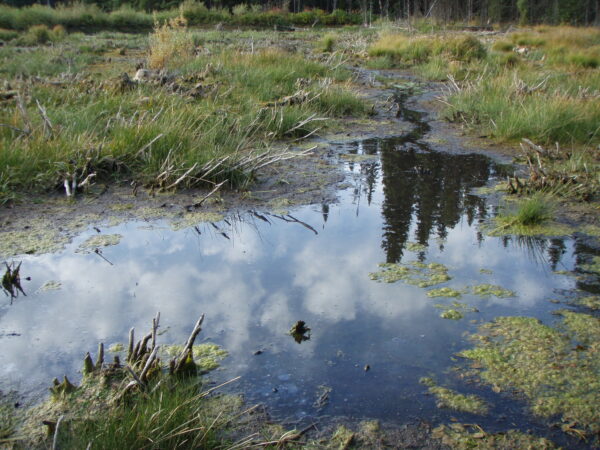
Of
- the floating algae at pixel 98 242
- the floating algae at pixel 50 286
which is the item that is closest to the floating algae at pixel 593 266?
the floating algae at pixel 98 242

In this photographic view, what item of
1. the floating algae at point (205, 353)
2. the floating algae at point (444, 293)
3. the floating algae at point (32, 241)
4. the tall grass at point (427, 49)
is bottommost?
the floating algae at point (444, 293)

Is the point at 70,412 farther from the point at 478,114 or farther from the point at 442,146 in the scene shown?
the point at 478,114

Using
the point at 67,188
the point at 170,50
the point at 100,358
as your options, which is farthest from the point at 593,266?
the point at 170,50

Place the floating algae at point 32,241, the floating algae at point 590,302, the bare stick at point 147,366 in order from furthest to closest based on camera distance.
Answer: the floating algae at point 32,241
the floating algae at point 590,302
the bare stick at point 147,366

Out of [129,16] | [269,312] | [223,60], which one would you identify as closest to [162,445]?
[269,312]

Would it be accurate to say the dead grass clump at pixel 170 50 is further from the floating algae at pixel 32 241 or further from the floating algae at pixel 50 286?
the floating algae at pixel 50 286

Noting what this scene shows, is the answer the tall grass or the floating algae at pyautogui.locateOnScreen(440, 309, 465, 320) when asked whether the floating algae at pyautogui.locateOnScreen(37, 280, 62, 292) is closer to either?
the floating algae at pyautogui.locateOnScreen(440, 309, 465, 320)

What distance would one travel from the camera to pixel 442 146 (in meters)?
6.51

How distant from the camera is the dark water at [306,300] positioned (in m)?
2.39

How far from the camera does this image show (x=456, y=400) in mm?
2314

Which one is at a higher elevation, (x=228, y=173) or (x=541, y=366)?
(x=228, y=173)

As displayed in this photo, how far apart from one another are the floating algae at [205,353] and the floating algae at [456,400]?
0.90 m

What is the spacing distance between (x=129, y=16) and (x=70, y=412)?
90.7 feet

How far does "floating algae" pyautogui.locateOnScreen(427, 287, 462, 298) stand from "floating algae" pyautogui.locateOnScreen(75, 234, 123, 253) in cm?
204
